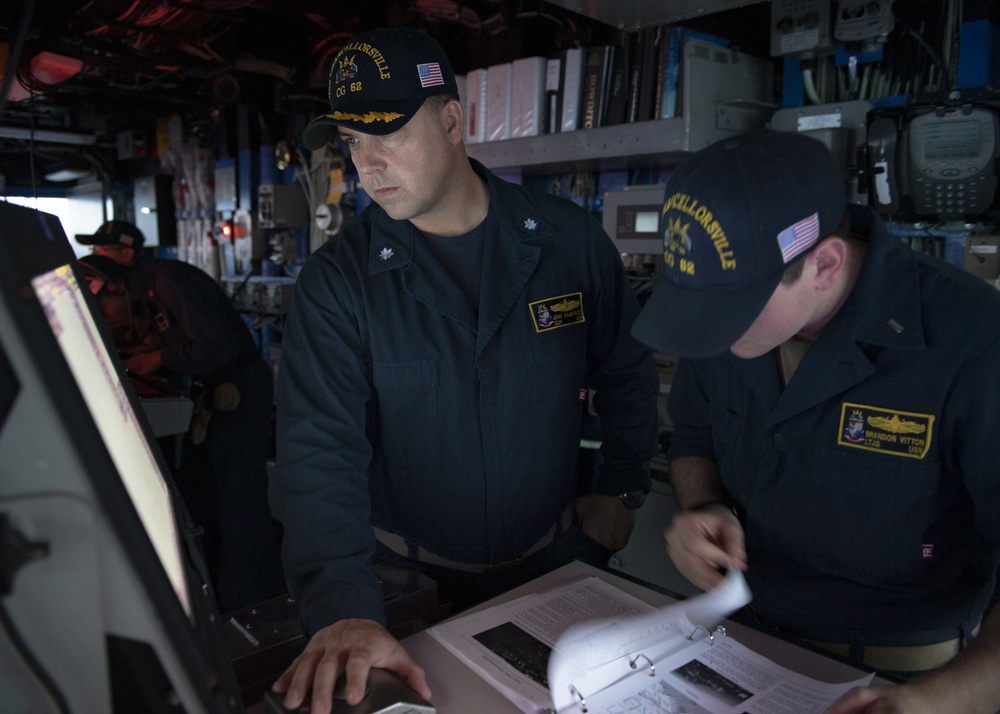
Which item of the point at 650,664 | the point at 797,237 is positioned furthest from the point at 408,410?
the point at 797,237

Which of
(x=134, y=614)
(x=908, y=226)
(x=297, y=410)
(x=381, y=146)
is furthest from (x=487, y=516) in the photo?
(x=908, y=226)

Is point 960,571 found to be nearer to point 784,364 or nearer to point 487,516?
point 784,364

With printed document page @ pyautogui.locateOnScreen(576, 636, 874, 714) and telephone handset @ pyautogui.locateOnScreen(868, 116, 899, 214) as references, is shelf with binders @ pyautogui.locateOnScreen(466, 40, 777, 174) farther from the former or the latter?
printed document page @ pyautogui.locateOnScreen(576, 636, 874, 714)

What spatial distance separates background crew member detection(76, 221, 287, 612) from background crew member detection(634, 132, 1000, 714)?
233 centimetres

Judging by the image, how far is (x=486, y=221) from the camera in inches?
62.6

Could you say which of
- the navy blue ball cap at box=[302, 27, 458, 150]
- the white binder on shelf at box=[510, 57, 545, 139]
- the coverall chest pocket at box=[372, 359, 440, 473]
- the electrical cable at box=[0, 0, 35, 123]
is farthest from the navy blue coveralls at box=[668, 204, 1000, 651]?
the white binder on shelf at box=[510, 57, 545, 139]

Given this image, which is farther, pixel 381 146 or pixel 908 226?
pixel 908 226

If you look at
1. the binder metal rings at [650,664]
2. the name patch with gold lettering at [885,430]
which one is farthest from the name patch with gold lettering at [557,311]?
the binder metal rings at [650,664]

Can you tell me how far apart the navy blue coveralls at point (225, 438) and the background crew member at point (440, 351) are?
1.70m

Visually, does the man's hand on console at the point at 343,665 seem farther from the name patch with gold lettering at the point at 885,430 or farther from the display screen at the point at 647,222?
the display screen at the point at 647,222

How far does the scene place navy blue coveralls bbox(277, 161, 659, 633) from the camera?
1308mm

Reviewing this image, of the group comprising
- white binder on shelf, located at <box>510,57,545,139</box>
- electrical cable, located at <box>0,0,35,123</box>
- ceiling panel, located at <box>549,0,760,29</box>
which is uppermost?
ceiling panel, located at <box>549,0,760,29</box>

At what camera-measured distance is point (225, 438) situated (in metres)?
3.10

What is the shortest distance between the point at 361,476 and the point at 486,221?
2.04ft
